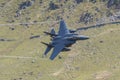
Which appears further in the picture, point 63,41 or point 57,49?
point 57,49

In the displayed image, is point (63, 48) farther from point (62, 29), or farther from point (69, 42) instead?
point (62, 29)

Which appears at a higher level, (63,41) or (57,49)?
(63,41)

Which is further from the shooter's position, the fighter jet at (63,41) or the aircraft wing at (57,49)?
the aircraft wing at (57,49)

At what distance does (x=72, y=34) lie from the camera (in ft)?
452

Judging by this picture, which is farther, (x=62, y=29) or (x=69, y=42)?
(x=62, y=29)

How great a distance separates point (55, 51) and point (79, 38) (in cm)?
962

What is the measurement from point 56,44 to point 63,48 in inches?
139

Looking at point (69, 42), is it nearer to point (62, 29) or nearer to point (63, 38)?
point (63, 38)

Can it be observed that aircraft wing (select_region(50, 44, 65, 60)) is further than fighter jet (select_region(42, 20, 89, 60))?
Yes

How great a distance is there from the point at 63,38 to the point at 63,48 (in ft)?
11.2

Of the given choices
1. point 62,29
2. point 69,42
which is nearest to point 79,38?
point 69,42

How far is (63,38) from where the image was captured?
13750 cm

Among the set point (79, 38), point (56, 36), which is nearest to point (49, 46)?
point (56, 36)

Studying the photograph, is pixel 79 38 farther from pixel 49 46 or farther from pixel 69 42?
pixel 49 46
